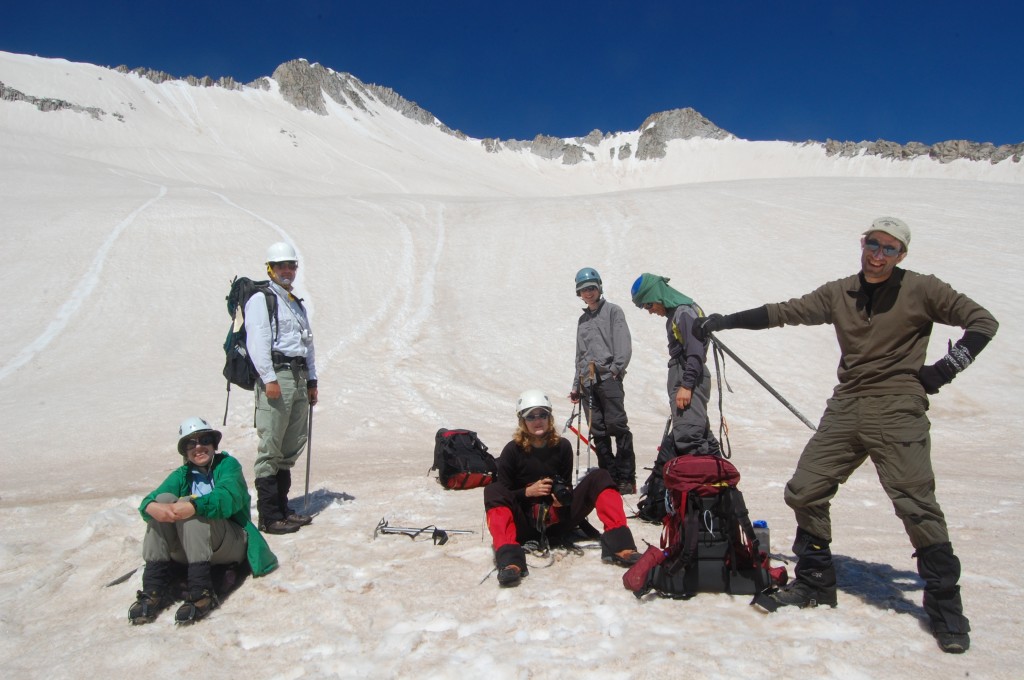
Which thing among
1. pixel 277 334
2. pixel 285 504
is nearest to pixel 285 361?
pixel 277 334

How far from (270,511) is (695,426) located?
378 centimetres

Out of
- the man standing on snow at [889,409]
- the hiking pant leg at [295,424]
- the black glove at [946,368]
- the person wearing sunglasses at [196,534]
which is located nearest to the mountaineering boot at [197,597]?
the person wearing sunglasses at [196,534]

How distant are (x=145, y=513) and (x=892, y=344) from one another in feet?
15.6

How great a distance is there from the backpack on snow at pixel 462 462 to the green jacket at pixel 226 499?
2.64 meters

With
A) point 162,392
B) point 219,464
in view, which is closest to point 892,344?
point 219,464

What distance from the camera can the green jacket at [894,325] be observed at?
3508 mm

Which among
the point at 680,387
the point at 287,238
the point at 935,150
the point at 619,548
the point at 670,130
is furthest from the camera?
the point at 670,130

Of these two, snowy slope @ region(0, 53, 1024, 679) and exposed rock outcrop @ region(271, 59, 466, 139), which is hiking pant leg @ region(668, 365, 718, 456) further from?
exposed rock outcrop @ region(271, 59, 466, 139)

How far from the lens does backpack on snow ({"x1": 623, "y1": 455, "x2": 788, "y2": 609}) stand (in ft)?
13.3

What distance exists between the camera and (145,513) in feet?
14.1

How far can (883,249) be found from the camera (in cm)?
361

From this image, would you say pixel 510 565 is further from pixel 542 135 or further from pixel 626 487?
pixel 542 135

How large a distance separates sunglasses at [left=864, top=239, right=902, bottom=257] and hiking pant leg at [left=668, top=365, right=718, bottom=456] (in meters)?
2.11

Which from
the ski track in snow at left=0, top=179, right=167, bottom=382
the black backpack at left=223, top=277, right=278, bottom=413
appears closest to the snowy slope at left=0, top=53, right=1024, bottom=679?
the ski track in snow at left=0, top=179, right=167, bottom=382
